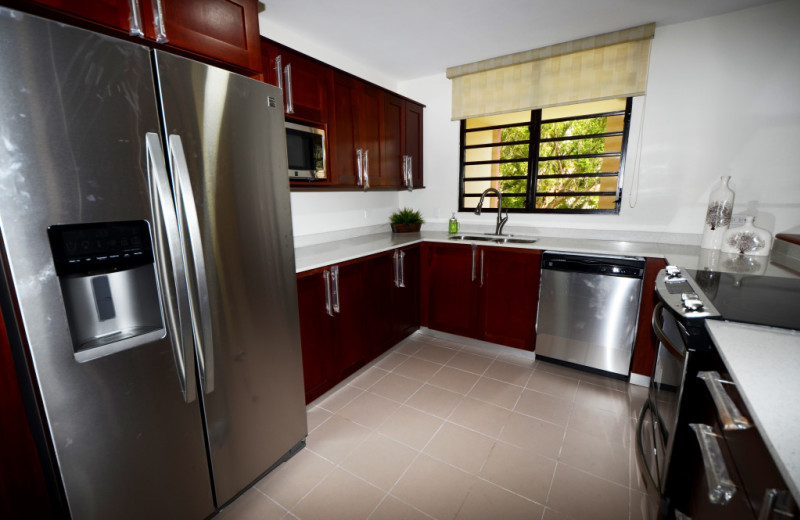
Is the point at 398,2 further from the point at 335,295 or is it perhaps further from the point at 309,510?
the point at 309,510

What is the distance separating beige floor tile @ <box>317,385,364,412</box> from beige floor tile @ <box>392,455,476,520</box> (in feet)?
2.18

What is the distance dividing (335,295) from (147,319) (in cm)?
109

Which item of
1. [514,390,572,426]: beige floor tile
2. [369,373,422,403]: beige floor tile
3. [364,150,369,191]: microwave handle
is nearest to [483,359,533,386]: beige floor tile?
[514,390,572,426]: beige floor tile

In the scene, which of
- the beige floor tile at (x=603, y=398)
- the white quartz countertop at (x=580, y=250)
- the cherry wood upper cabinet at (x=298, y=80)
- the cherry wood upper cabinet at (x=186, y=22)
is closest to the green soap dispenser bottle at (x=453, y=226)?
the white quartz countertop at (x=580, y=250)

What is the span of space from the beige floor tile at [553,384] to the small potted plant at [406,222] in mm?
1676

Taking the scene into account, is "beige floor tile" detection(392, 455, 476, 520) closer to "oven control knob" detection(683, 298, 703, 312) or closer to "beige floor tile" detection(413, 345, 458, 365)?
"beige floor tile" detection(413, 345, 458, 365)

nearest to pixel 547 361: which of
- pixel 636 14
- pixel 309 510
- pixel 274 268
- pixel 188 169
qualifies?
pixel 309 510

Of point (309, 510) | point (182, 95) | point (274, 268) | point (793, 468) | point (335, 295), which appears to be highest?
point (182, 95)

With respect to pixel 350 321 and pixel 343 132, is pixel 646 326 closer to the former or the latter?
pixel 350 321

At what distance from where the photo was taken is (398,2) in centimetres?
204

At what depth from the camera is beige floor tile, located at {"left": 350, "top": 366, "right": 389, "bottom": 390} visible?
Answer: 2.38 meters

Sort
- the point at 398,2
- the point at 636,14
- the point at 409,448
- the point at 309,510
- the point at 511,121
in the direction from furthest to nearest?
1. the point at 511,121
2. the point at 636,14
3. the point at 398,2
4. the point at 409,448
5. the point at 309,510

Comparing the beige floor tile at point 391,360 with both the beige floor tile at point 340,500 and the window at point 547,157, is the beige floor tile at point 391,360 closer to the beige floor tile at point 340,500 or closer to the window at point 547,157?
the beige floor tile at point 340,500

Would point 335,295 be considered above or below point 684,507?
above
